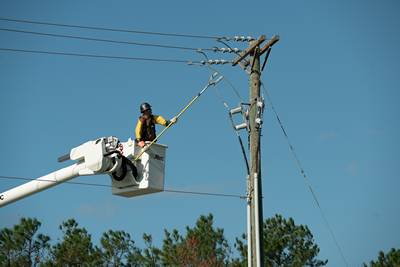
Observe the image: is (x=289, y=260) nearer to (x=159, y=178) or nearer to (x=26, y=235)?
(x=26, y=235)

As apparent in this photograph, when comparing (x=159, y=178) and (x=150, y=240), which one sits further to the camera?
(x=150, y=240)

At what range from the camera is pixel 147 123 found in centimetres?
1194

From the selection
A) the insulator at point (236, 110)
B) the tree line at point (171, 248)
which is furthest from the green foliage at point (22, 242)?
the insulator at point (236, 110)

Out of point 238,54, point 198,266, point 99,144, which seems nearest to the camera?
point 99,144

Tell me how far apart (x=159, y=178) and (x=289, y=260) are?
94.5 ft

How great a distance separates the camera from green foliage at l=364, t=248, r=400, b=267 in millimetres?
35594

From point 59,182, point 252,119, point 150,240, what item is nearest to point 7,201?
point 59,182

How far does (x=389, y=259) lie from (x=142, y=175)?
28.0m

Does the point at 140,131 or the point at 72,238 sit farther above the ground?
the point at 72,238

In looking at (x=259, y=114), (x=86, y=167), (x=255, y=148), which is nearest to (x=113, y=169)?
(x=86, y=167)

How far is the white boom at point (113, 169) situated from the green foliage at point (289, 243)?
27.2 m

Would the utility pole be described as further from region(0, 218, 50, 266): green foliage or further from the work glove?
region(0, 218, 50, 266): green foliage

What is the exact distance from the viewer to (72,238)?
39219 mm

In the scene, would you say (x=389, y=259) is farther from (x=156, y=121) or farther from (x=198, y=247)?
(x=156, y=121)
